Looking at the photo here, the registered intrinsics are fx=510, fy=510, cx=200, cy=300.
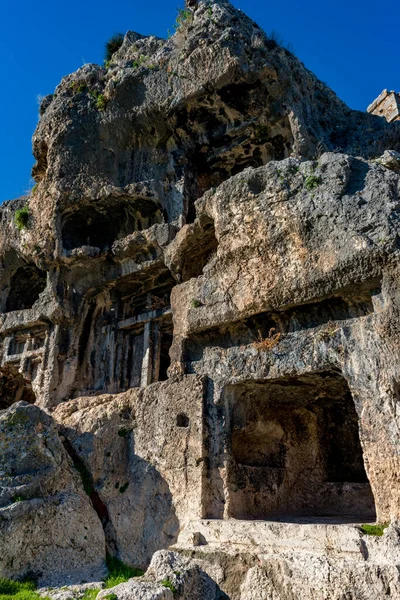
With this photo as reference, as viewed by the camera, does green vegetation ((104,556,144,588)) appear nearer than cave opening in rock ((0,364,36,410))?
Yes

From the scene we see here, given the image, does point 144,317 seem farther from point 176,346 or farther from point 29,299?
point 29,299

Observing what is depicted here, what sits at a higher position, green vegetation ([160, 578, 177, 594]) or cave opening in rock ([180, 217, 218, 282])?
cave opening in rock ([180, 217, 218, 282])

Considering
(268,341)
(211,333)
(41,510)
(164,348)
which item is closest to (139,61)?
(164,348)

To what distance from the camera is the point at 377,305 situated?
7.51 metres

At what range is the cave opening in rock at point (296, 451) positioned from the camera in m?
8.77

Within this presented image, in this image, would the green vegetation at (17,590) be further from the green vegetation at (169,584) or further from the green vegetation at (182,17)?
the green vegetation at (182,17)

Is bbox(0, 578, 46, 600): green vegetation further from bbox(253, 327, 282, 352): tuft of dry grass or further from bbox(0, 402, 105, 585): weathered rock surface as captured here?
bbox(253, 327, 282, 352): tuft of dry grass

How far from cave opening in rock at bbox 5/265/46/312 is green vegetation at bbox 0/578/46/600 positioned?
11.0 meters

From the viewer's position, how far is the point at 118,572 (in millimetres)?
7824

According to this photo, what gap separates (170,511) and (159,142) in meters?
10.1

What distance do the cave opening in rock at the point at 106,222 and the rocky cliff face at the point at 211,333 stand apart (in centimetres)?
6

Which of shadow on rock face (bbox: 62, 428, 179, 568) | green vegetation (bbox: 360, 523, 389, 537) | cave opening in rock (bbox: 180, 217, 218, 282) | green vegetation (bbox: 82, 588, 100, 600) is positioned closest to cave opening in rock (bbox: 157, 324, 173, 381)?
cave opening in rock (bbox: 180, 217, 218, 282)

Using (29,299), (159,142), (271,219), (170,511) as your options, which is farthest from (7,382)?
(271,219)

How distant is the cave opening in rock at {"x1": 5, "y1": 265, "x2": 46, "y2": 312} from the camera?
16.9 meters
